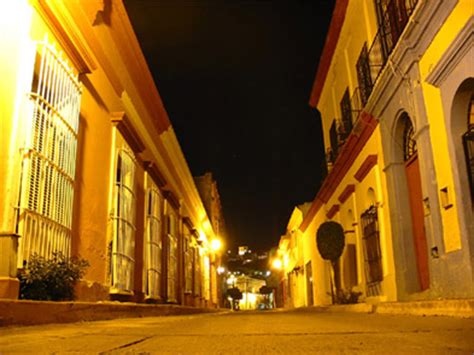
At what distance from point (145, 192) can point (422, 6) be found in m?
6.26

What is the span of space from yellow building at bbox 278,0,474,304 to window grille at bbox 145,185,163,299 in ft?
15.5

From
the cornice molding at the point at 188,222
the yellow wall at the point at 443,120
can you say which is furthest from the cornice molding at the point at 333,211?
the yellow wall at the point at 443,120

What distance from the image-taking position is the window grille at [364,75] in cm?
1123

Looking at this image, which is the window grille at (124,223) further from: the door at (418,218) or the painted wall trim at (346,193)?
the painted wall trim at (346,193)

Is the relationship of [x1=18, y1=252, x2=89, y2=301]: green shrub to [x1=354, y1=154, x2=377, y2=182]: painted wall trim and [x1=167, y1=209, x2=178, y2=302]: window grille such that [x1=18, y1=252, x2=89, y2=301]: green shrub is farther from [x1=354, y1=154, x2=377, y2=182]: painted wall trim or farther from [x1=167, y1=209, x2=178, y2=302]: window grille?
[x1=167, y1=209, x2=178, y2=302]: window grille

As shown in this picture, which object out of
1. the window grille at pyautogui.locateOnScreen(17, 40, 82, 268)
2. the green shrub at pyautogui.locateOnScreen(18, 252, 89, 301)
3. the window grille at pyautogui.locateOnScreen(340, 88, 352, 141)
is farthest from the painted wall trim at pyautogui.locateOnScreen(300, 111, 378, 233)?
the green shrub at pyautogui.locateOnScreen(18, 252, 89, 301)

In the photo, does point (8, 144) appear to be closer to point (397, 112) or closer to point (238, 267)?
point (397, 112)

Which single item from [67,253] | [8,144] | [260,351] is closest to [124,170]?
[67,253]

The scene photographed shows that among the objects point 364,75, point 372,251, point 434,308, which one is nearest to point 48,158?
point 434,308

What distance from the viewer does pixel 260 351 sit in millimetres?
2311

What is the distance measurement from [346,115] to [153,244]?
6804mm

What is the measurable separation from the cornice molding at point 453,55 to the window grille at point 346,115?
21.4 ft

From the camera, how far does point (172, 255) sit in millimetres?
13445

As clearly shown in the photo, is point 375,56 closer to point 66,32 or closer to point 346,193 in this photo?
point 346,193
